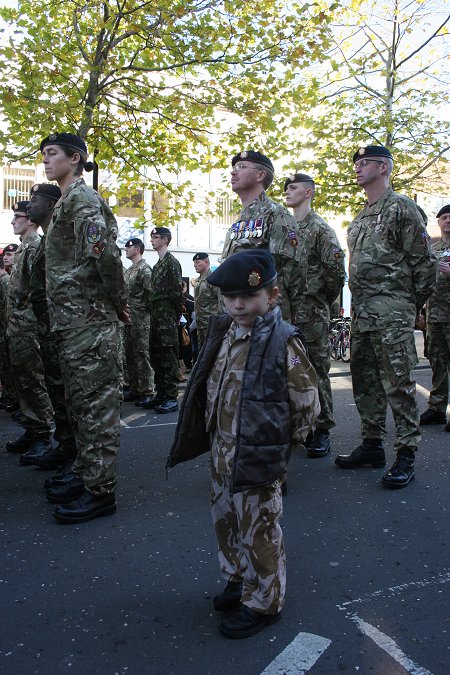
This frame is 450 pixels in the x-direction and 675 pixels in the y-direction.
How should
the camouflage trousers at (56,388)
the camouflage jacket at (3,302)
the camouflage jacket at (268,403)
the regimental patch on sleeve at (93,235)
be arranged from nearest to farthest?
the camouflage jacket at (268,403) → the regimental patch on sleeve at (93,235) → the camouflage trousers at (56,388) → the camouflage jacket at (3,302)

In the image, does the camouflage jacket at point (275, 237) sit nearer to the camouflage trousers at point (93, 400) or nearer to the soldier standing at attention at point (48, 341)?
the camouflage trousers at point (93, 400)

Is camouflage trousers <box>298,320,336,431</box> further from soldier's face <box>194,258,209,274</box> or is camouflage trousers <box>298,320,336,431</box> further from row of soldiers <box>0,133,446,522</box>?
soldier's face <box>194,258,209,274</box>

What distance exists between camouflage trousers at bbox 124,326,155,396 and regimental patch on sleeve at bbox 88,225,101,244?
4956 millimetres

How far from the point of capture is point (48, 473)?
4.78 metres

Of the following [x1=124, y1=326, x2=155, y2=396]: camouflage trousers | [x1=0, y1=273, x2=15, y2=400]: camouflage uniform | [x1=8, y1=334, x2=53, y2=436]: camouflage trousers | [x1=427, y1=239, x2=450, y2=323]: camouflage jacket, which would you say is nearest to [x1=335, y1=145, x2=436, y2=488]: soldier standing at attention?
[x1=427, y1=239, x2=450, y2=323]: camouflage jacket

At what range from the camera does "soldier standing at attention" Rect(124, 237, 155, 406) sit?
28.0ft

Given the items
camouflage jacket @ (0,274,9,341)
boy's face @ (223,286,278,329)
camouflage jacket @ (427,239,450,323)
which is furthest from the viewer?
camouflage jacket @ (0,274,9,341)

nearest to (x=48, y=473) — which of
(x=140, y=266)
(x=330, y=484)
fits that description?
(x=330, y=484)

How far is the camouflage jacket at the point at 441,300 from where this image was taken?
646cm

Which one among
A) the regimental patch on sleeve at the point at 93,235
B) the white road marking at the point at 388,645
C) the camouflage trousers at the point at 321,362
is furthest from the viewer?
the camouflage trousers at the point at 321,362

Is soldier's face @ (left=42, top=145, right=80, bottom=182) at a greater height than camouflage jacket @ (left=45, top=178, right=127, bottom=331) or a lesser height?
greater

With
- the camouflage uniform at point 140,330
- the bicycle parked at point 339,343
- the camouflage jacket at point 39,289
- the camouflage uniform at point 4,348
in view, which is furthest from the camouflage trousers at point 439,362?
the bicycle parked at point 339,343

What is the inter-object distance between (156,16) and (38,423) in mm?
6192

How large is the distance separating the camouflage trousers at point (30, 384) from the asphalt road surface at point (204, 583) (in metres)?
0.74
